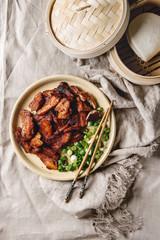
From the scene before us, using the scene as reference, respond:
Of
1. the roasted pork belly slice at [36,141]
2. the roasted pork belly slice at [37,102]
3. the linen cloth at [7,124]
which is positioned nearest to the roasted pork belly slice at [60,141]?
the roasted pork belly slice at [36,141]

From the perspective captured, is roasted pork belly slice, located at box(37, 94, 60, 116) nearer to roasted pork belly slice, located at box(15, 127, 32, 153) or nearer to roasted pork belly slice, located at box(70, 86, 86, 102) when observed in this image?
roasted pork belly slice, located at box(70, 86, 86, 102)

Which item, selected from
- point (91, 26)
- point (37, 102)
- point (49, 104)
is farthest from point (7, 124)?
point (91, 26)

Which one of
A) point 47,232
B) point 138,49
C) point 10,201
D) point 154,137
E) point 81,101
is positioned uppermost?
point 138,49

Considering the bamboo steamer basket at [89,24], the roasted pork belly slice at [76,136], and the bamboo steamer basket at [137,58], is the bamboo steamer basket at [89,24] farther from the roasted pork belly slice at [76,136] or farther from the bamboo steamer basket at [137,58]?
the roasted pork belly slice at [76,136]

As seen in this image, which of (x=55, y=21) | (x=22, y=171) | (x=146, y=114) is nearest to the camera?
(x=55, y=21)

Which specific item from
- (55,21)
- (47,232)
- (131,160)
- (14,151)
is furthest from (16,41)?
(47,232)

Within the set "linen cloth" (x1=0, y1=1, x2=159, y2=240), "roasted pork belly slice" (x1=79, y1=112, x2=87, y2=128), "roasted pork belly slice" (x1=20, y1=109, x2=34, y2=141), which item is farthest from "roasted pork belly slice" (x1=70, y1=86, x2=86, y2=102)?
"roasted pork belly slice" (x1=20, y1=109, x2=34, y2=141)

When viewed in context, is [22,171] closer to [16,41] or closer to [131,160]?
[131,160]

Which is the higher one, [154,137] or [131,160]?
[154,137]
